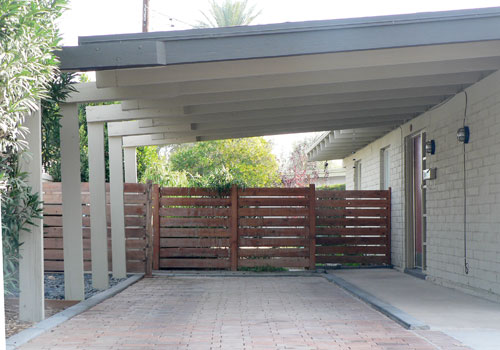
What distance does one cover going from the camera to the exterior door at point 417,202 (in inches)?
440

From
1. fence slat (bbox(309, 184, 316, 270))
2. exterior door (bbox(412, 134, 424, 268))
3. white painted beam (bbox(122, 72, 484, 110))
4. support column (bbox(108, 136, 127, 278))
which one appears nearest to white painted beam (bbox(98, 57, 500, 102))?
white painted beam (bbox(122, 72, 484, 110))

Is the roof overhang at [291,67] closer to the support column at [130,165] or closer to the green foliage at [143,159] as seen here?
the support column at [130,165]

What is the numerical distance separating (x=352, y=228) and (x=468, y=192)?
4463mm

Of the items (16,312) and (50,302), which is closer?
(16,312)

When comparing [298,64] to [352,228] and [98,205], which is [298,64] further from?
[352,228]

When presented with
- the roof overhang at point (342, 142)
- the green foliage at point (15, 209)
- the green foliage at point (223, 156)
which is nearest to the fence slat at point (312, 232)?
the roof overhang at point (342, 142)

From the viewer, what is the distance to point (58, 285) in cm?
1001

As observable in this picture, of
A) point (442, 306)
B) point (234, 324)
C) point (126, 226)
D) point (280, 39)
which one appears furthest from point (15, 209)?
point (126, 226)

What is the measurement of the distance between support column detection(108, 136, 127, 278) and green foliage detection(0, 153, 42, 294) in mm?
4177

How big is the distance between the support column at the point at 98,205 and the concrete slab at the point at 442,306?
3.85 meters

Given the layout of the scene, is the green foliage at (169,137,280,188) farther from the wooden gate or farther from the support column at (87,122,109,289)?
the support column at (87,122,109,289)

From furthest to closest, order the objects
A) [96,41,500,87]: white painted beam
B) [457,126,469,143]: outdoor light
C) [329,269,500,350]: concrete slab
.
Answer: [457,126,469,143]: outdoor light, [96,41,500,87]: white painted beam, [329,269,500,350]: concrete slab

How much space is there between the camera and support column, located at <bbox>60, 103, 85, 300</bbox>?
7.55 meters

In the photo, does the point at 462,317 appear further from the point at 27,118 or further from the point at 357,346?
the point at 27,118
